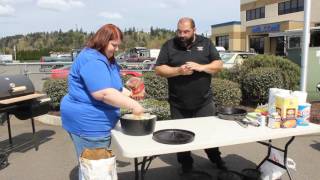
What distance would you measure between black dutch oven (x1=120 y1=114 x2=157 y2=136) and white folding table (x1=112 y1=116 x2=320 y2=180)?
41 mm

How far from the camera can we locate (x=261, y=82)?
919 cm

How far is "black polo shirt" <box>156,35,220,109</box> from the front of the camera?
4.51 meters

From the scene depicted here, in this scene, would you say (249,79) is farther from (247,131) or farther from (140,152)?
(140,152)

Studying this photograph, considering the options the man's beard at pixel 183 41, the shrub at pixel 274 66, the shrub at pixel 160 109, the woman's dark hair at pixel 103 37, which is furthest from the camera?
the shrub at pixel 274 66

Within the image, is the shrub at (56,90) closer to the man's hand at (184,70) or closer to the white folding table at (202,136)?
the man's hand at (184,70)

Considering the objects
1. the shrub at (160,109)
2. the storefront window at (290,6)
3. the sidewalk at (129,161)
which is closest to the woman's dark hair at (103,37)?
the sidewalk at (129,161)

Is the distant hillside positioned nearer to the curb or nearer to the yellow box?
the curb

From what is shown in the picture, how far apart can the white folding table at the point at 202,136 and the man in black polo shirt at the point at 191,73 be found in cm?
46

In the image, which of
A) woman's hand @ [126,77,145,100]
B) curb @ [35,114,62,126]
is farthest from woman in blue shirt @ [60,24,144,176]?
curb @ [35,114,62,126]

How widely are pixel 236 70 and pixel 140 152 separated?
7.48m

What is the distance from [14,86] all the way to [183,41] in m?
2.96

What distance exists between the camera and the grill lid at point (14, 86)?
580 centimetres

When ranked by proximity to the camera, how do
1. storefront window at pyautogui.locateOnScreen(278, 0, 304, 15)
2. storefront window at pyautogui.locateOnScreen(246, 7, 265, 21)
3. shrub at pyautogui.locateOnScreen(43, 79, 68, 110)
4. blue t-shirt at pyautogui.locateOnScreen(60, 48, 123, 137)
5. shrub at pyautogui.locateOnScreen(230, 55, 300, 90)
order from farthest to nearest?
storefront window at pyautogui.locateOnScreen(246, 7, 265, 21) < storefront window at pyautogui.locateOnScreen(278, 0, 304, 15) < shrub at pyautogui.locateOnScreen(230, 55, 300, 90) < shrub at pyautogui.locateOnScreen(43, 79, 68, 110) < blue t-shirt at pyautogui.locateOnScreen(60, 48, 123, 137)

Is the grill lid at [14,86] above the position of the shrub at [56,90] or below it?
above
